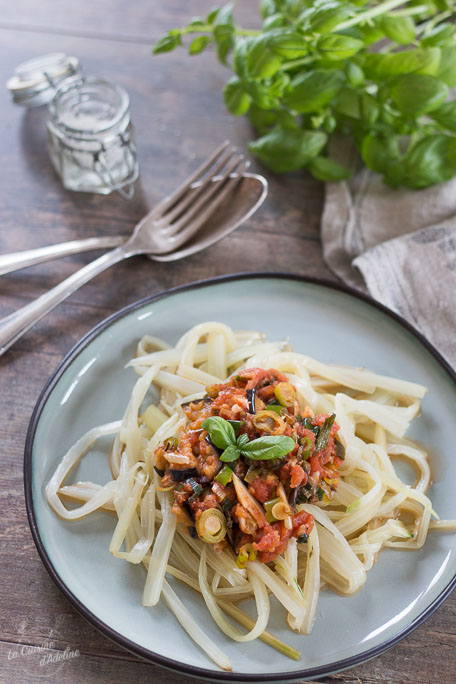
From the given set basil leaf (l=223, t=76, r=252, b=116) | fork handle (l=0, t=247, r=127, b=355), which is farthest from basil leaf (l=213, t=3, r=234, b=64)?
fork handle (l=0, t=247, r=127, b=355)

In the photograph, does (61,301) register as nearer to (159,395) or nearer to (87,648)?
(159,395)

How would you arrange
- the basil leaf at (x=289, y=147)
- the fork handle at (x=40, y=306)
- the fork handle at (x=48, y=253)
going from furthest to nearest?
the basil leaf at (x=289, y=147), the fork handle at (x=48, y=253), the fork handle at (x=40, y=306)

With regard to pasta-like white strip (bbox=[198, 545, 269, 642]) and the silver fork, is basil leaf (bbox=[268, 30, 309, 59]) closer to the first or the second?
the silver fork

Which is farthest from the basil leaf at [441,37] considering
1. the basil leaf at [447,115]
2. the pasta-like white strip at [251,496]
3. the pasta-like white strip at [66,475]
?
the pasta-like white strip at [66,475]

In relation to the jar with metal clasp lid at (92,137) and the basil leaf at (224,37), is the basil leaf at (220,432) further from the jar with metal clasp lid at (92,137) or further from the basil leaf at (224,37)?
the basil leaf at (224,37)

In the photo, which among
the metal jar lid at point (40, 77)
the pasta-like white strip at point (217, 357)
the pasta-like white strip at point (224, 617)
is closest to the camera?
the pasta-like white strip at point (224, 617)

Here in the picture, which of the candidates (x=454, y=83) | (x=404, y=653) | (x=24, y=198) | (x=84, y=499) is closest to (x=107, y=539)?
(x=84, y=499)

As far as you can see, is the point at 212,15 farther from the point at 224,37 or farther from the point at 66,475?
the point at 66,475
